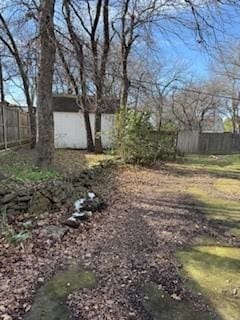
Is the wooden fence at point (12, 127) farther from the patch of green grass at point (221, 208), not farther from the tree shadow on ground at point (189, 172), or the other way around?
the patch of green grass at point (221, 208)

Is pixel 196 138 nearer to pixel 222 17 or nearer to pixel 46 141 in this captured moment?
pixel 222 17

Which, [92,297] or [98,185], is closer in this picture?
[92,297]

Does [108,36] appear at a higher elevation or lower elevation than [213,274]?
higher

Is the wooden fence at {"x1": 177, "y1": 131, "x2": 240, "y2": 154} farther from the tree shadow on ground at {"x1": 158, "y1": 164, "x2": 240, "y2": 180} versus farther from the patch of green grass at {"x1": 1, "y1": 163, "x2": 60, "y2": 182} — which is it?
the patch of green grass at {"x1": 1, "y1": 163, "x2": 60, "y2": 182}

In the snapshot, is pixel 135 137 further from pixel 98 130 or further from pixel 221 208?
pixel 221 208

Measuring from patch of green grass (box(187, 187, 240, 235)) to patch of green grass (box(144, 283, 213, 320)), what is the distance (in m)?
2.40

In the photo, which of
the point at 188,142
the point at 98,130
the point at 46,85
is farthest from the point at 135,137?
the point at 188,142

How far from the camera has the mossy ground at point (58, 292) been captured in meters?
3.00

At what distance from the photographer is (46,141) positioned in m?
8.04

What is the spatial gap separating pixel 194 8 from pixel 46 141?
579 cm

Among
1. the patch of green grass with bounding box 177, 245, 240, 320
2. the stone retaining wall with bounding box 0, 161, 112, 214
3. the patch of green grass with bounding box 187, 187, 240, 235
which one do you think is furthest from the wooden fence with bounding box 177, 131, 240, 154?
the patch of green grass with bounding box 177, 245, 240, 320

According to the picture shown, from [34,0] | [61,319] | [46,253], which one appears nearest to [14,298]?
[61,319]

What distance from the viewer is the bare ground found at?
321cm

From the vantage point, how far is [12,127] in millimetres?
13609
